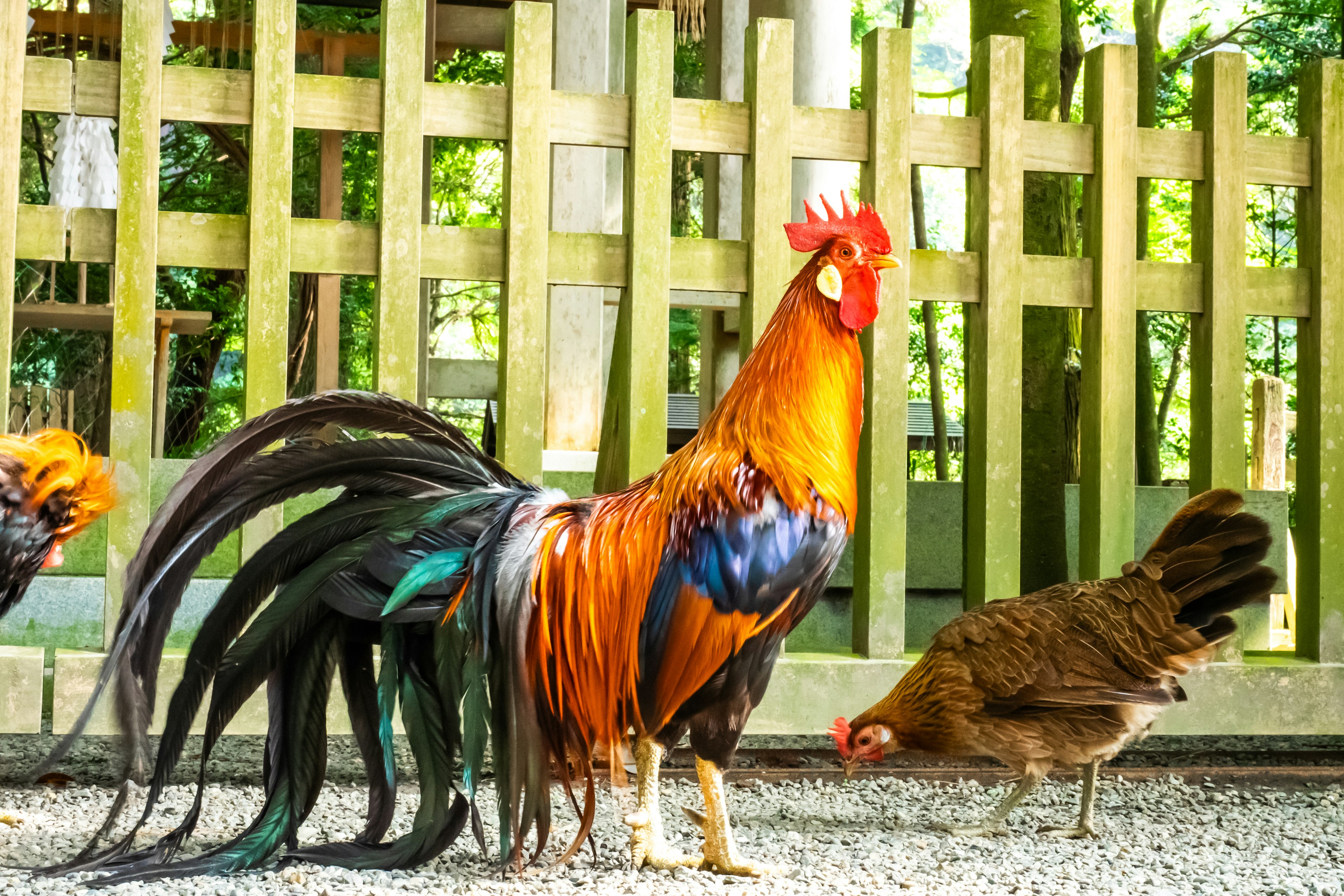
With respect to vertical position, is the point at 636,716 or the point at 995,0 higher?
the point at 995,0

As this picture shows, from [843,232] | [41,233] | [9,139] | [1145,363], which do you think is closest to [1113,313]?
[843,232]

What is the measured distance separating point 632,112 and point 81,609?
2862 mm

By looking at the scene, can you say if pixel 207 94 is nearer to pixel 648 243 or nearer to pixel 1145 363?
pixel 648 243

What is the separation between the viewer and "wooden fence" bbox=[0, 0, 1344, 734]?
4238 mm

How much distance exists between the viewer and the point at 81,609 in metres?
4.63

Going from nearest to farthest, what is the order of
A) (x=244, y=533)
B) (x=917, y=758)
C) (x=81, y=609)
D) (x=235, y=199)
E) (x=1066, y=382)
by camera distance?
(x=244, y=533) < (x=81, y=609) < (x=917, y=758) < (x=1066, y=382) < (x=235, y=199)

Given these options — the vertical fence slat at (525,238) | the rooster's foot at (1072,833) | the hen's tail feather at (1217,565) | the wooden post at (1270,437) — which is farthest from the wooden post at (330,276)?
the wooden post at (1270,437)

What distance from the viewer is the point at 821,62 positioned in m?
6.40

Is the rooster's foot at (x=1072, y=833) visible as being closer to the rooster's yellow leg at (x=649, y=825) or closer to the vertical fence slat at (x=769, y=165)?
the rooster's yellow leg at (x=649, y=825)

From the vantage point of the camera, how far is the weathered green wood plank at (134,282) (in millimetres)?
4172

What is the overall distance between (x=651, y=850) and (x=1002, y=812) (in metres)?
1.38

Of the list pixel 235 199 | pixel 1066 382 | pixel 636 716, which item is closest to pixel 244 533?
pixel 636 716

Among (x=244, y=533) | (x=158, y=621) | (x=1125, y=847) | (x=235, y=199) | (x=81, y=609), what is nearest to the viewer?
(x=158, y=621)

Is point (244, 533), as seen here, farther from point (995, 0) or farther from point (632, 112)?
point (995, 0)
